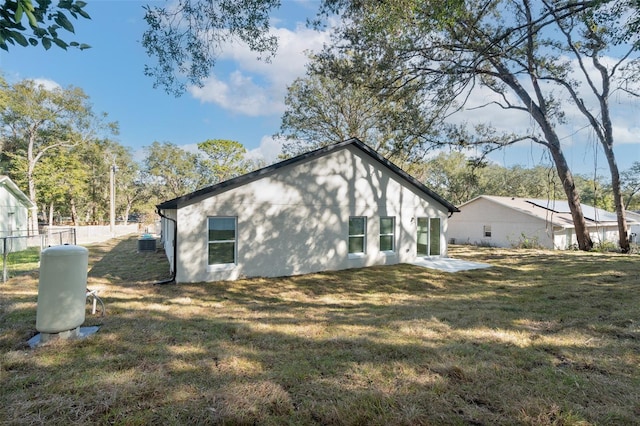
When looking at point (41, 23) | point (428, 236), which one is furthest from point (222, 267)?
point (428, 236)

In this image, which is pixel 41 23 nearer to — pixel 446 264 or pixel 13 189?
pixel 446 264

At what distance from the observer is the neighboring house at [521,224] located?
23156 millimetres

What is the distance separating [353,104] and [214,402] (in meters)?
21.1

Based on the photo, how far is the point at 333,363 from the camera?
353cm

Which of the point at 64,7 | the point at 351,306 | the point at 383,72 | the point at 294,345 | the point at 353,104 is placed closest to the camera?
the point at 64,7

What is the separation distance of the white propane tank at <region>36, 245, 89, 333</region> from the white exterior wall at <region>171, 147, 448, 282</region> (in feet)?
14.7

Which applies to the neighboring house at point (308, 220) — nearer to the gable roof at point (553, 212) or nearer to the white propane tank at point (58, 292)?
the white propane tank at point (58, 292)

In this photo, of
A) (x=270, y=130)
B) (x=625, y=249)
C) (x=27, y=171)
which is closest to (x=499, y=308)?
(x=625, y=249)

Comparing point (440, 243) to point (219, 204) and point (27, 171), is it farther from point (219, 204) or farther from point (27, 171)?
point (27, 171)

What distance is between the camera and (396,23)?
28.7ft

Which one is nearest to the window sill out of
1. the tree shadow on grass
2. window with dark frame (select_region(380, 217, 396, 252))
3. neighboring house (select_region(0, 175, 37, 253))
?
the tree shadow on grass

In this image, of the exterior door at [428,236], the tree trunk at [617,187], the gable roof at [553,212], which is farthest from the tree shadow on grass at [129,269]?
the gable roof at [553,212]

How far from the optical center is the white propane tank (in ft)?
13.4

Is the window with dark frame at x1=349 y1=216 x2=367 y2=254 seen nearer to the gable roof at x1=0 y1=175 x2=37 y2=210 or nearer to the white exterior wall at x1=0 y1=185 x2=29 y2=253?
the white exterior wall at x1=0 y1=185 x2=29 y2=253
